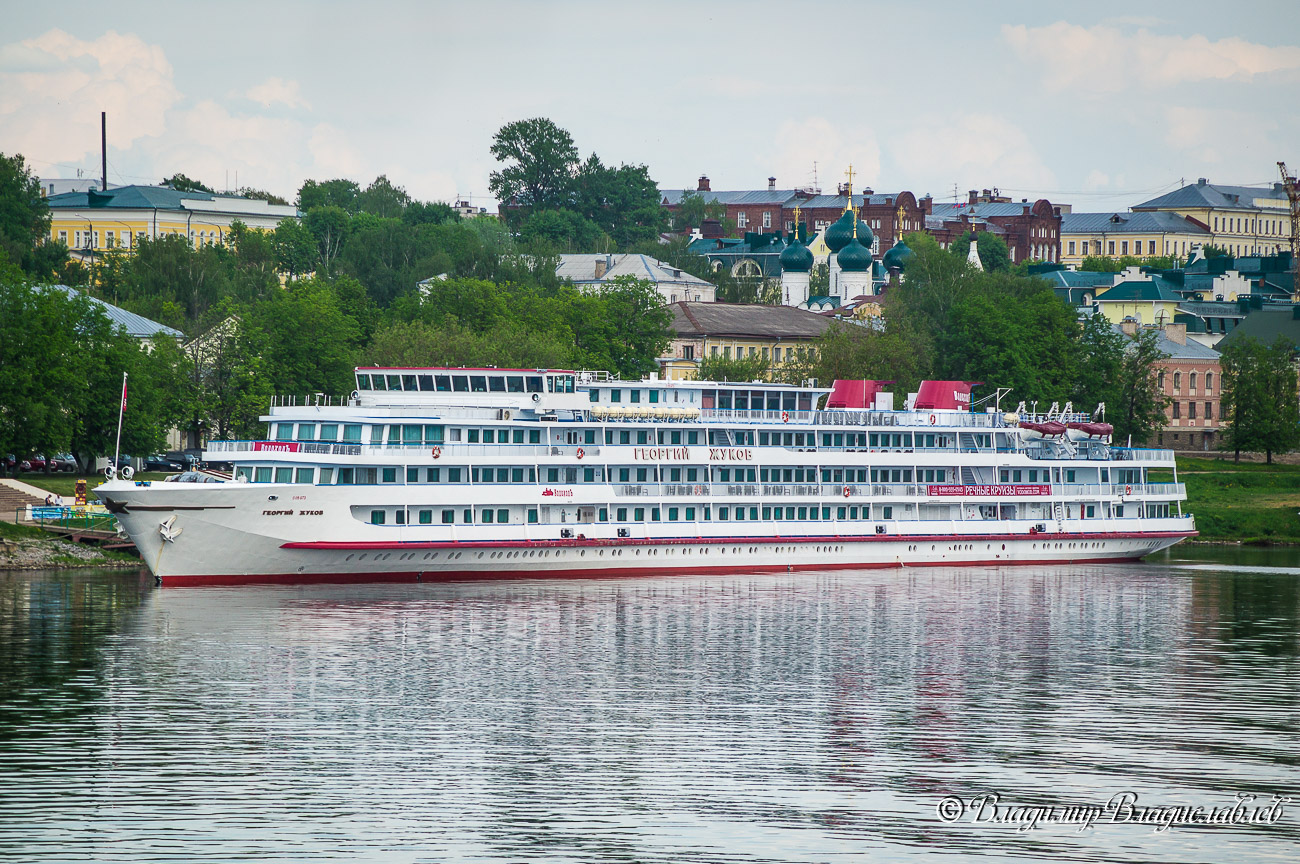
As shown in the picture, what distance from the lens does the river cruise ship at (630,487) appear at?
181ft

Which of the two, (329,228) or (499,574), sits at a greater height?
(329,228)

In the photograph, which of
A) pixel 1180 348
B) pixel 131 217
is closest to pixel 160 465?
pixel 131 217

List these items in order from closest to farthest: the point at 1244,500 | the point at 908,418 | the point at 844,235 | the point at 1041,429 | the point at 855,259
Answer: the point at 908,418, the point at 1041,429, the point at 1244,500, the point at 855,259, the point at 844,235

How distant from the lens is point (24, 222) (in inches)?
5172

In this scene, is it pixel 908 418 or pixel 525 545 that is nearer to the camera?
pixel 525 545

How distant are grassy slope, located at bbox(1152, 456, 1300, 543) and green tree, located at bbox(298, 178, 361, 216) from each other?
10458 cm

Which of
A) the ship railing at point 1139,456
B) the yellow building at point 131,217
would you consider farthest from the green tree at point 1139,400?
the yellow building at point 131,217

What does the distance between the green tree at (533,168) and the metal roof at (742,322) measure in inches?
2251

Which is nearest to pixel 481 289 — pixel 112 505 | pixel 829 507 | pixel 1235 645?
pixel 829 507

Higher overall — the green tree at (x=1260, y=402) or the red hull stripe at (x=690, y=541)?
the green tree at (x=1260, y=402)

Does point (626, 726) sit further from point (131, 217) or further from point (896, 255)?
point (896, 255)

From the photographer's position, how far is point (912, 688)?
40031 mm

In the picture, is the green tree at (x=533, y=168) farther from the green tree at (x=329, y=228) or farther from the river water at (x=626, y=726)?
the river water at (x=626, y=726)

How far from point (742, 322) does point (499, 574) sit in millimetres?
67865
